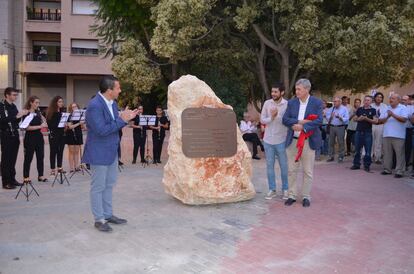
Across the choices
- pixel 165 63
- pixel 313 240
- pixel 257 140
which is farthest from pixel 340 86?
pixel 313 240

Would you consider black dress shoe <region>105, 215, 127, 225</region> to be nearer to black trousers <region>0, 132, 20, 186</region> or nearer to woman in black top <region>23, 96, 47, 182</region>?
woman in black top <region>23, 96, 47, 182</region>

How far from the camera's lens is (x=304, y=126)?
7141 mm

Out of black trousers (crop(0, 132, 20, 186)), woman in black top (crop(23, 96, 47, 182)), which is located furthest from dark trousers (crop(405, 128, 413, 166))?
black trousers (crop(0, 132, 20, 186))

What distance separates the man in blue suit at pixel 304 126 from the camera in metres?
7.21

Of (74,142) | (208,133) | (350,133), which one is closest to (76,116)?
(74,142)

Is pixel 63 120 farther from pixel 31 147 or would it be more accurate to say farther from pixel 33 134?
pixel 31 147

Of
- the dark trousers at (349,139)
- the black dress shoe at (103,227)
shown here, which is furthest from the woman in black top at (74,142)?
the dark trousers at (349,139)

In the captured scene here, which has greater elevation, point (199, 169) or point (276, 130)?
point (276, 130)

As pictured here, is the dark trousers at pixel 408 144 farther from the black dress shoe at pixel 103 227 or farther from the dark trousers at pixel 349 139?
the black dress shoe at pixel 103 227

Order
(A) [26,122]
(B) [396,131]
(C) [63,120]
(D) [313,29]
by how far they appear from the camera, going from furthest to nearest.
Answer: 1. (D) [313,29]
2. (B) [396,131]
3. (C) [63,120]
4. (A) [26,122]

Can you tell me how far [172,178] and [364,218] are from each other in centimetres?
300

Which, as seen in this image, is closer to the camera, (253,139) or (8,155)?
(8,155)

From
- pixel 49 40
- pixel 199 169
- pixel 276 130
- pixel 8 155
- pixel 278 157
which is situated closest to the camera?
pixel 199 169

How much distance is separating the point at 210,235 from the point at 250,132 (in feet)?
29.6
